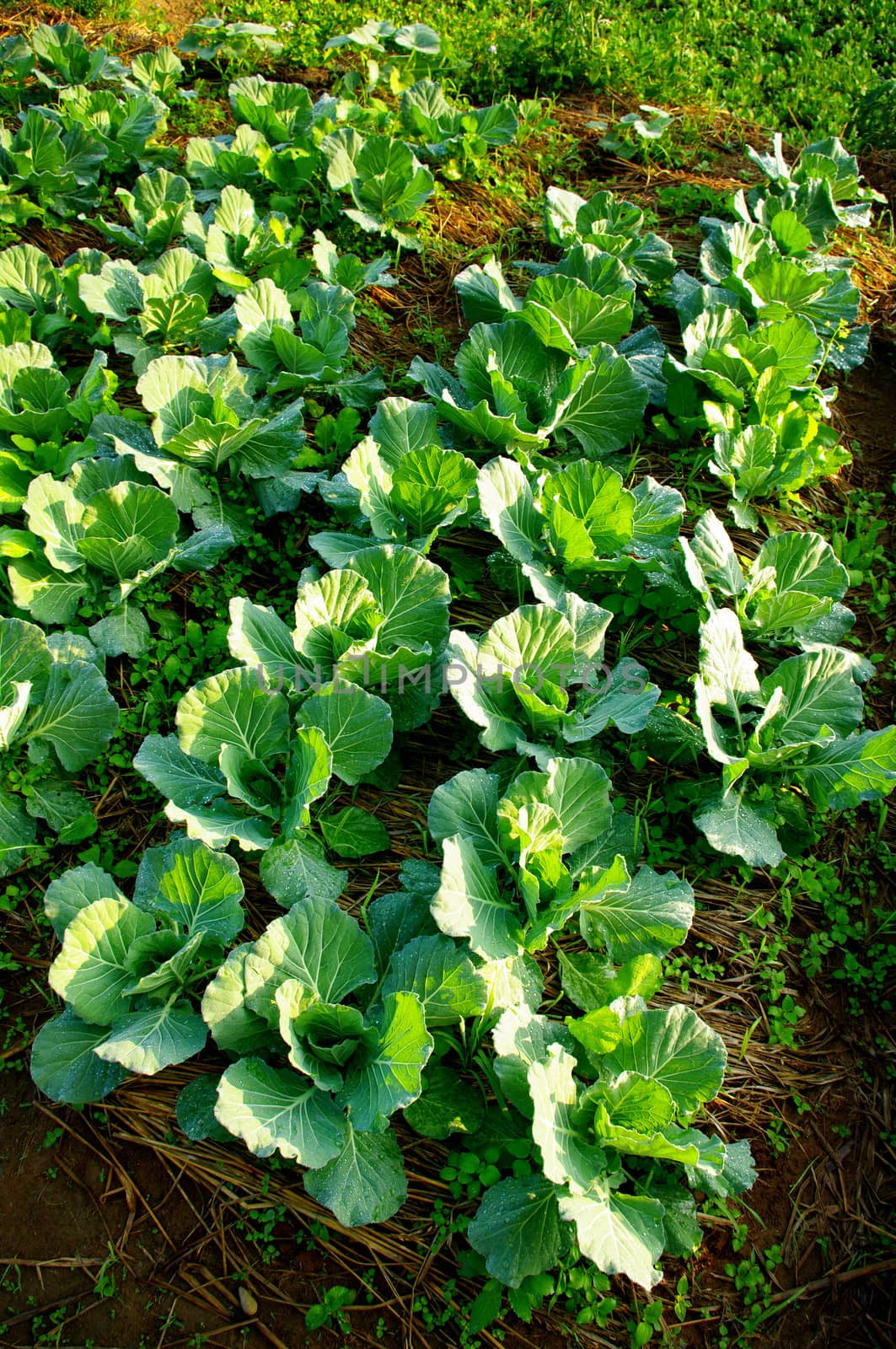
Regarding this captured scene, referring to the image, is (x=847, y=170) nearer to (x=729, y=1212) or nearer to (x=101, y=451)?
(x=101, y=451)

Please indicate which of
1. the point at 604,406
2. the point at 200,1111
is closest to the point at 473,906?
the point at 200,1111

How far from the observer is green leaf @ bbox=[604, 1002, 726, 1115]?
6.47 ft

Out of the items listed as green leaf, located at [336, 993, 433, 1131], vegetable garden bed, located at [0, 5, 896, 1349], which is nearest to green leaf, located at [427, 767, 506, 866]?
vegetable garden bed, located at [0, 5, 896, 1349]

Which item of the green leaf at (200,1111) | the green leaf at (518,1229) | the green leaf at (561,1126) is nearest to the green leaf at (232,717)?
the green leaf at (200,1111)

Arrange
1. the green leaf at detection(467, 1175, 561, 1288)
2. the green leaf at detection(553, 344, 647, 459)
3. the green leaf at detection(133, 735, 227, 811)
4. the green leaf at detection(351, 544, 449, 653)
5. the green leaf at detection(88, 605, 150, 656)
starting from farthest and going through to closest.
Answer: the green leaf at detection(553, 344, 647, 459)
the green leaf at detection(88, 605, 150, 656)
the green leaf at detection(351, 544, 449, 653)
the green leaf at detection(133, 735, 227, 811)
the green leaf at detection(467, 1175, 561, 1288)

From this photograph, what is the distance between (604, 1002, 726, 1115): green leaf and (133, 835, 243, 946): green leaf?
912mm

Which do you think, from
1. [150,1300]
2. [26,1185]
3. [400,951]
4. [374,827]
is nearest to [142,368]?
[374,827]

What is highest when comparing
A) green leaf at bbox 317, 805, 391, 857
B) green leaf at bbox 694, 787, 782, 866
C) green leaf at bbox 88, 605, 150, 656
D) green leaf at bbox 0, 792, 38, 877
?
green leaf at bbox 88, 605, 150, 656

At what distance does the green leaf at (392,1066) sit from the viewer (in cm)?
183

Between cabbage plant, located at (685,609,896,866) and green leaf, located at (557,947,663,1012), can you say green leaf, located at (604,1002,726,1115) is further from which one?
cabbage plant, located at (685,609,896,866)

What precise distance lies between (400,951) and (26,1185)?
36.7 inches

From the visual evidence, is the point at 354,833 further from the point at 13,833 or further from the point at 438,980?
the point at 13,833

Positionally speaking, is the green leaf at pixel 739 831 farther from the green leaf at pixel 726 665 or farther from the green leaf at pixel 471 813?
the green leaf at pixel 471 813

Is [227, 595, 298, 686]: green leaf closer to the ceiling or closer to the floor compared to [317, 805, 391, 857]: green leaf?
closer to the ceiling
